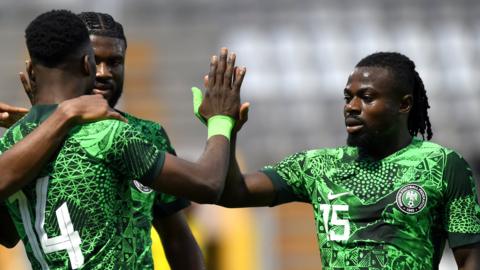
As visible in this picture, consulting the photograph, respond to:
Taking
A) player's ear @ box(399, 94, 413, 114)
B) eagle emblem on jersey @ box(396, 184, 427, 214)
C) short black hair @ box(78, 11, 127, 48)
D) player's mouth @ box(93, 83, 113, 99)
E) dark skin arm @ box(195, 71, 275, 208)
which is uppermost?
short black hair @ box(78, 11, 127, 48)

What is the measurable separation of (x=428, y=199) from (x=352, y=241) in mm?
374

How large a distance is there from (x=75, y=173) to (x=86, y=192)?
8 centimetres

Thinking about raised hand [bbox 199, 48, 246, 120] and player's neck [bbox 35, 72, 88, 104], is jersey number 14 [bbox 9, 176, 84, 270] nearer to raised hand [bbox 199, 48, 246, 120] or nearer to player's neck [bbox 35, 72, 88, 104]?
player's neck [bbox 35, 72, 88, 104]

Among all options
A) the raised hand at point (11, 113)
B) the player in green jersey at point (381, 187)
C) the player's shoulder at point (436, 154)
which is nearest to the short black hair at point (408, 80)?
the player in green jersey at point (381, 187)

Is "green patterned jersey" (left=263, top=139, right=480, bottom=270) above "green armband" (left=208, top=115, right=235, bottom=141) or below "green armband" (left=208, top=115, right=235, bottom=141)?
below

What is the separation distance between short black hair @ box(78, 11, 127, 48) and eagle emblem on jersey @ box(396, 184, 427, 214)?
4.83ft

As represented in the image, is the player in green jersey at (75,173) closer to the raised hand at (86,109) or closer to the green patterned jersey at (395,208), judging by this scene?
the raised hand at (86,109)

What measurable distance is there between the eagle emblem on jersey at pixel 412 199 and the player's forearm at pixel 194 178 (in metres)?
1.01

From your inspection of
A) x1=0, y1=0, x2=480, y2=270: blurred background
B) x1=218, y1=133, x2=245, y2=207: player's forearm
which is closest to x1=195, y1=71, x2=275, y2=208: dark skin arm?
x1=218, y1=133, x2=245, y2=207: player's forearm

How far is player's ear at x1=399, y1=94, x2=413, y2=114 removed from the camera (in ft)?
16.3

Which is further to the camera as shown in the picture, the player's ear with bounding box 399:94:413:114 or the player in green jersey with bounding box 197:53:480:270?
the player's ear with bounding box 399:94:413:114

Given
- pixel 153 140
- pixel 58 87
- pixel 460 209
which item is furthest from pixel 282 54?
pixel 58 87

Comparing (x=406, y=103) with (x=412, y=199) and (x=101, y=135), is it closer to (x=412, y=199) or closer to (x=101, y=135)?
(x=412, y=199)

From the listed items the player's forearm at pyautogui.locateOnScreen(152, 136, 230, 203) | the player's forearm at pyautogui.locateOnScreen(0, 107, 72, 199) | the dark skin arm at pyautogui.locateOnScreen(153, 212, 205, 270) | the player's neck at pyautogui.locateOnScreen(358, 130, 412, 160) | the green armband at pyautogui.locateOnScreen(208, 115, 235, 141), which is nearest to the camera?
the player's forearm at pyautogui.locateOnScreen(0, 107, 72, 199)
